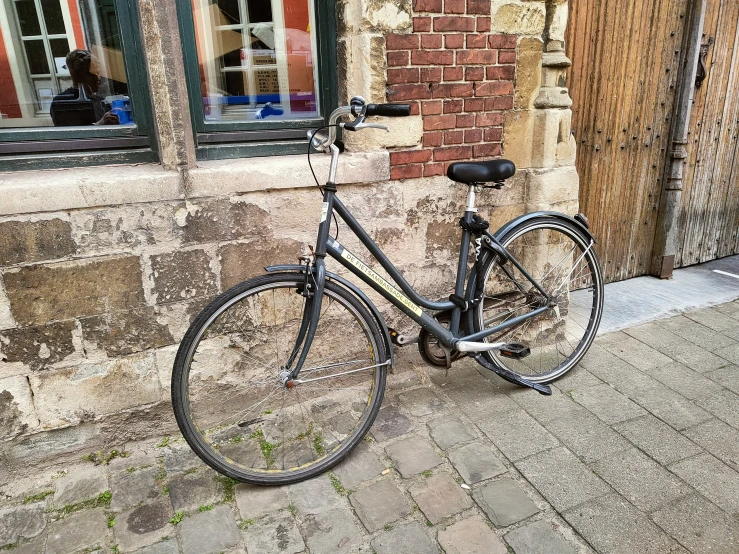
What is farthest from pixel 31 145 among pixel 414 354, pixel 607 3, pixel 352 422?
pixel 607 3

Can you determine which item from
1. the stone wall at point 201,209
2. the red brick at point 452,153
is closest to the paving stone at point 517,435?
the stone wall at point 201,209

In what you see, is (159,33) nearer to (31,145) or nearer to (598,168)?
(31,145)

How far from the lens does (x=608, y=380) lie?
3.07 m

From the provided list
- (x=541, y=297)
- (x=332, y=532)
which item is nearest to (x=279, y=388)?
(x=332, y=532)

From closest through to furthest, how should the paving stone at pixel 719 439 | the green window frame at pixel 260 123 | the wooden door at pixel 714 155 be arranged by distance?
1. the paving stone at pixel 719 439
2. the green window frame at pixel 260 123
3. the wooden door at pixel 714 155

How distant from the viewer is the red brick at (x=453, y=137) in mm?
2912

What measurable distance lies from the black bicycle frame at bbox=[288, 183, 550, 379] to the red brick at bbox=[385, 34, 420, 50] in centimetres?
88

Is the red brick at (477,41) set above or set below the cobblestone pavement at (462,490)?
above

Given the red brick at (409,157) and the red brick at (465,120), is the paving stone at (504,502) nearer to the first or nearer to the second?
the red brick at (409,157)

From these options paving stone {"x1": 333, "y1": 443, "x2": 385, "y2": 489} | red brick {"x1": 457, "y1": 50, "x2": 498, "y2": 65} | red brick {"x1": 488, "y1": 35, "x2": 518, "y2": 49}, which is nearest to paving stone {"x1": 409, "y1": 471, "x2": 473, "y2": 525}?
paving stone {"x1": 333, "y1": 443, "x2": 385, "y2": 489}

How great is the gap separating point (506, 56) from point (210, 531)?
2732 millimetres

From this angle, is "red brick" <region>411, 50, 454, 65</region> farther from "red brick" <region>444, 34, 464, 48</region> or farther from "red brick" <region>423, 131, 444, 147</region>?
"red brick" <region>423, 131, 444, 147</region>

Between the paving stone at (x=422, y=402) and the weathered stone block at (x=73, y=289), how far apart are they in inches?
57.1

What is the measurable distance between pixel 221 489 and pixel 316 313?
0.88m
